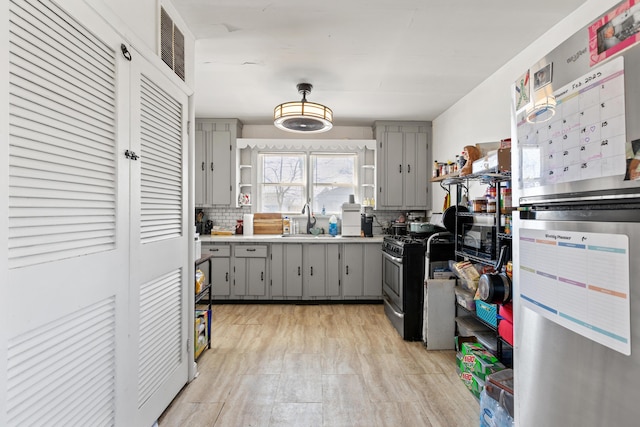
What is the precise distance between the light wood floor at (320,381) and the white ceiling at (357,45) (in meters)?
2.47

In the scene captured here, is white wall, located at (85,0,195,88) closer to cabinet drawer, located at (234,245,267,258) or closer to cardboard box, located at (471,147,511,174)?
cardboard box, located at (471,147,511,174)

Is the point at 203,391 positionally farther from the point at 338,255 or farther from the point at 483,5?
the point at 483,5

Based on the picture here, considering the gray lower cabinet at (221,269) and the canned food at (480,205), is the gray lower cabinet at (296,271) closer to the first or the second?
the gray lower cabinet at (221,269)

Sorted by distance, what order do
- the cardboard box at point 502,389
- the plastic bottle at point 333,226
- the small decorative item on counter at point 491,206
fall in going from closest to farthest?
the cardboard box at point 502,389 → the small decorative item on counter at point 491,206 → the plastic bottle at point 333,226

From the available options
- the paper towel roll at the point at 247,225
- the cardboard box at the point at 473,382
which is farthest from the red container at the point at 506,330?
the paper towel roll at the point at 247,225

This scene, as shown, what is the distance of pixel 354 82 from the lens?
3.18 m

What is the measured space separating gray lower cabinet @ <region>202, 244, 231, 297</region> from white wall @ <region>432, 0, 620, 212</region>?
283 centimetres

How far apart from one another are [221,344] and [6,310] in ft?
7.33

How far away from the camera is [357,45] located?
2.45 meters

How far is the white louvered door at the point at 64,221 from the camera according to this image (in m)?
0.94

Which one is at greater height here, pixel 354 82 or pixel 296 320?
pixel 354 82

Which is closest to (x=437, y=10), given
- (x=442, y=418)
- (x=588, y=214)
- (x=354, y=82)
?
(x=354, y=82)

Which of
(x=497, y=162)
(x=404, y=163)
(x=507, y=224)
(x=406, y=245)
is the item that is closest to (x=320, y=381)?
(x=406, y=245)

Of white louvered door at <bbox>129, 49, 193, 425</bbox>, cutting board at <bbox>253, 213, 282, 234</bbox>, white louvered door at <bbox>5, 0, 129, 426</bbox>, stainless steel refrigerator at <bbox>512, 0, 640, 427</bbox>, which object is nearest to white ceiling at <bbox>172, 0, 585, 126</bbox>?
white louvered door at <bbox>129, 49, 193, 425</bbox>
